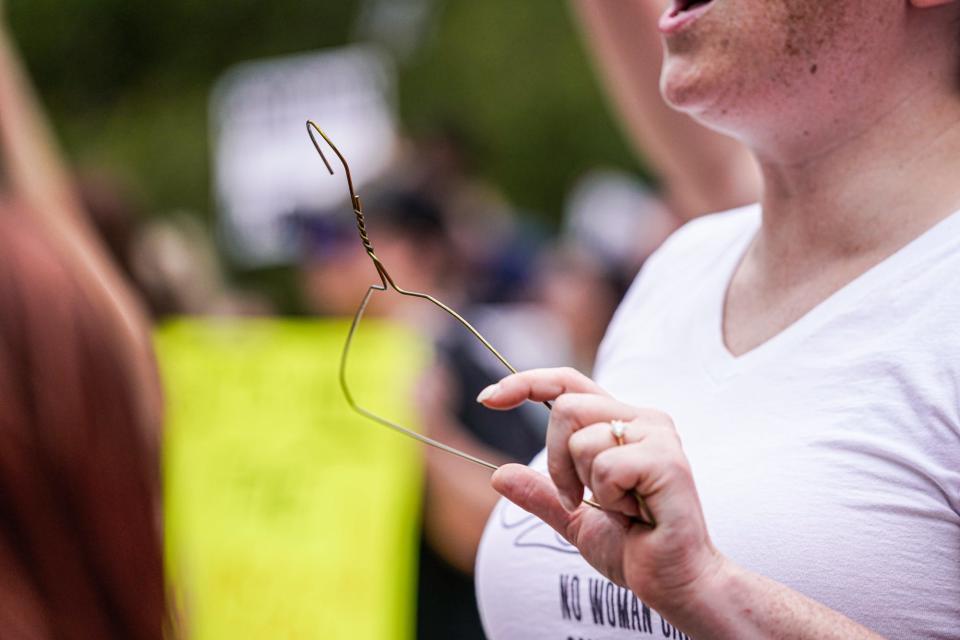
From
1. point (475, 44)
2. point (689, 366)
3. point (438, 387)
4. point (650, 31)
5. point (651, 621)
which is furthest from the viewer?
point (475, 44)

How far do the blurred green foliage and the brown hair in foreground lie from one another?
8663 millimetres

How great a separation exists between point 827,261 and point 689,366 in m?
0.19

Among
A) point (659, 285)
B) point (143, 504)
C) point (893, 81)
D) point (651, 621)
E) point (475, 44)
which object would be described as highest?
point (893, 81)

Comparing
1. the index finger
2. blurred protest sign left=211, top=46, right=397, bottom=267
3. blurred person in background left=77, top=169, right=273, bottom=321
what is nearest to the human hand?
the index finger

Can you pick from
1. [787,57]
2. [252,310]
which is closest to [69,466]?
[787,57]

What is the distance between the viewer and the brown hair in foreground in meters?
1.13

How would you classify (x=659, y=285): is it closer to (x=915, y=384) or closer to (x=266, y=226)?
(x=915, y=384)

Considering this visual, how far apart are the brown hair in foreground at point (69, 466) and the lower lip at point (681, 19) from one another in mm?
642

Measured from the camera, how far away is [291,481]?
3.61 metres

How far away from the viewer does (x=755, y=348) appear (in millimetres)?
1402

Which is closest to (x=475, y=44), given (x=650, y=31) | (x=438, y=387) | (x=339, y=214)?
(x=339, y=214)

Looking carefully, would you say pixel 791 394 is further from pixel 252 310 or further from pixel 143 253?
pixel 252 310

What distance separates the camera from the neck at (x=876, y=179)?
1330 millimetres

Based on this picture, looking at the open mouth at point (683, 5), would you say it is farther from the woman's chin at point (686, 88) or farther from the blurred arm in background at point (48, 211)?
the blurred arm in background at point (48, 211)
